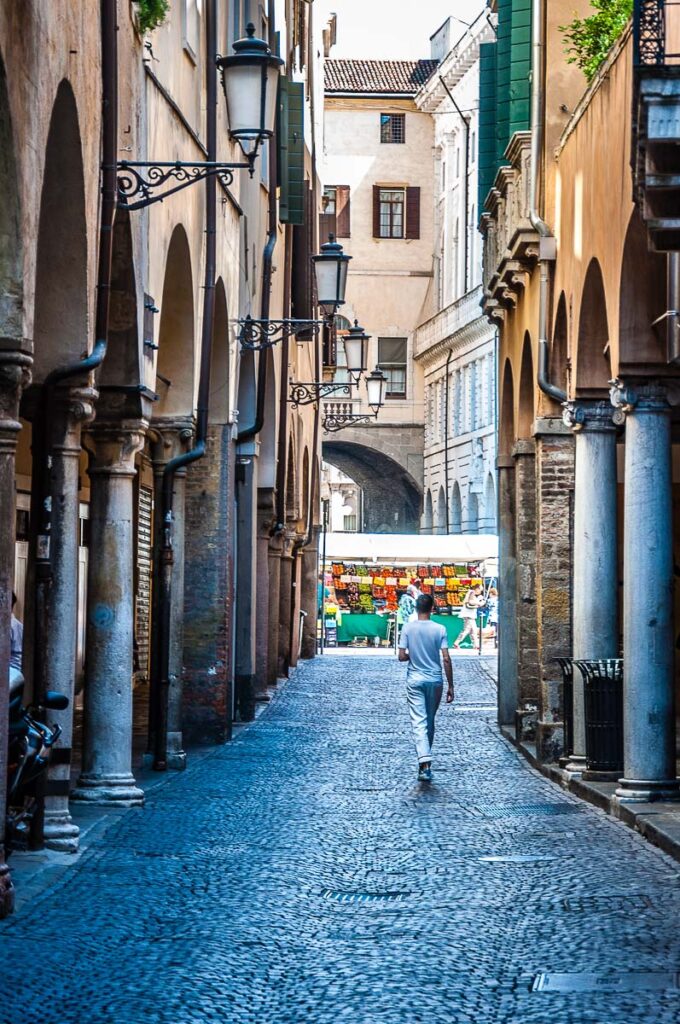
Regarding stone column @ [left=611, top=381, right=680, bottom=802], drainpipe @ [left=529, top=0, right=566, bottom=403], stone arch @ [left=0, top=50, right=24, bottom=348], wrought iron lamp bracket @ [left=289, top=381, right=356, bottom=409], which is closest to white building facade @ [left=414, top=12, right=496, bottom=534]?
wrought iron lamp bracket @ [left=289, top=381, right=356, bottom=409]

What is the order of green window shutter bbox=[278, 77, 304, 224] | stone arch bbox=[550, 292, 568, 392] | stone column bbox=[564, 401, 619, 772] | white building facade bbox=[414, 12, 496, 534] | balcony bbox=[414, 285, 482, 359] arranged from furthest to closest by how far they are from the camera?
balcony bbox=[414, 285, 482, 359] → white building facade bbox=[414, 12, 496, 534] → green window shutter bbox=[278, 77, 304, 224] → stone arch bbox=[550, 292, 568, 392] → stone column bbox=[564, 401, 619, 772]

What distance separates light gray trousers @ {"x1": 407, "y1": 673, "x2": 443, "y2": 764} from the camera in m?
15.7

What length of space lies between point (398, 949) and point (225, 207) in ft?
38.6

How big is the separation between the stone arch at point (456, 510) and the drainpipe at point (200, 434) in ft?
127

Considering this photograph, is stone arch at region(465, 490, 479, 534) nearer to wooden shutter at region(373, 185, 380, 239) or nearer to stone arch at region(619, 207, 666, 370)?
wooden shutter at region(373, 185, 380, 239)

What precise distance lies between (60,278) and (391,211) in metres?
54.0

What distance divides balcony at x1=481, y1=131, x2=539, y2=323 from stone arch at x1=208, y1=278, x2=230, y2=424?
2.85 m

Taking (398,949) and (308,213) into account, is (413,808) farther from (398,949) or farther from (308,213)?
(308,213)

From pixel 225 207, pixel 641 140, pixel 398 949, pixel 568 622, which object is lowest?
pixel 398 949

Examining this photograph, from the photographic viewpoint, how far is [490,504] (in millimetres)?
51844

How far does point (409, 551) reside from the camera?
131 ft

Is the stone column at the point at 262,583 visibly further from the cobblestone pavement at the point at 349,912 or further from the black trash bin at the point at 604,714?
the black trash bin at the point at 604,714

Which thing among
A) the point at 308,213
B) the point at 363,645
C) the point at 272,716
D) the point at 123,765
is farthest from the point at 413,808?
the point at 363,645

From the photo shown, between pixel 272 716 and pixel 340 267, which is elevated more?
pixel 340 267
